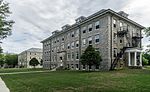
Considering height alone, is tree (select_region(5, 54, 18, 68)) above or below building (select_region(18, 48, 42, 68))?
below

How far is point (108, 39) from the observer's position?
33.3m

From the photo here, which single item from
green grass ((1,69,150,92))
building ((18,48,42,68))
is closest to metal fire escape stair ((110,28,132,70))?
green grass ((1,69,150,92))

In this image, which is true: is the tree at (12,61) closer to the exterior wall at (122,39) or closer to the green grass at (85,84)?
the exterior wall at (122,39)

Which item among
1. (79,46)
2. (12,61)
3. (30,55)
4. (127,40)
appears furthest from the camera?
(12,61)

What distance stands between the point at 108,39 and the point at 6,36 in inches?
661

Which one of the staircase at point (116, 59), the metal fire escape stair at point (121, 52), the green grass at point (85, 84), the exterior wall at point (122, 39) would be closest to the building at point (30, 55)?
the exterior wall at point (122, 39)

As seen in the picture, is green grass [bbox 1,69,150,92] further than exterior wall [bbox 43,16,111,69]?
No

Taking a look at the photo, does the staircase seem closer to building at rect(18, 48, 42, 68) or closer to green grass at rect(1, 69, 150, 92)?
green grass at rect(1, 69, 150, 92)

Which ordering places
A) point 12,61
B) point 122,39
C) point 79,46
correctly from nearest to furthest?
point 122,39, point 79,46, point 12,61

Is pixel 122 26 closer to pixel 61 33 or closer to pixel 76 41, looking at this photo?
pixel 76 41

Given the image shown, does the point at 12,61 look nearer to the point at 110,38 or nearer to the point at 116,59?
the point at 116,59

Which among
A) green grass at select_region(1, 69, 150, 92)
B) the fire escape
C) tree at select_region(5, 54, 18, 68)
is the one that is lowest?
tree at select_region(5, 54, 18, 68)

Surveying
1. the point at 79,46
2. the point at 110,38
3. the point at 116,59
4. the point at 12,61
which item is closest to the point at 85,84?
the point at 110,38

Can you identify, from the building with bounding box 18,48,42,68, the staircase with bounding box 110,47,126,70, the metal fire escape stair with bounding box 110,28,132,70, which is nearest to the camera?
the staircase with bounding box 110,47,126,70
